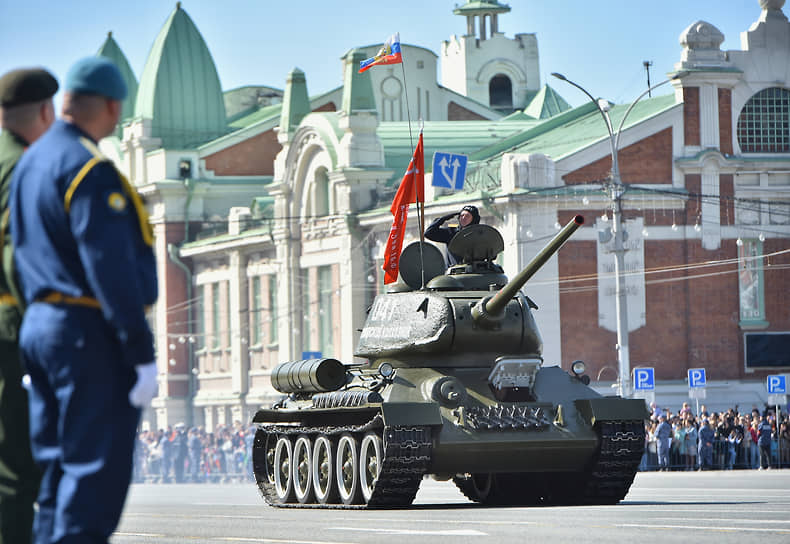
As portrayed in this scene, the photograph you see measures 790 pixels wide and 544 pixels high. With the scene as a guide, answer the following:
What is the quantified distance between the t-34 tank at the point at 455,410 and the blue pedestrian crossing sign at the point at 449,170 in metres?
24.0

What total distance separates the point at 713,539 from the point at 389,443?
565cm

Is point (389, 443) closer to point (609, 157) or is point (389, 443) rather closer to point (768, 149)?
point (609, 157)

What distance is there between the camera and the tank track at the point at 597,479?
56.6 ft

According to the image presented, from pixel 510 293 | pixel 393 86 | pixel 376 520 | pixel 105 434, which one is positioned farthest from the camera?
pixel 393 86

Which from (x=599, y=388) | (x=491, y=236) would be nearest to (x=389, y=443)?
(x=491, y=236)

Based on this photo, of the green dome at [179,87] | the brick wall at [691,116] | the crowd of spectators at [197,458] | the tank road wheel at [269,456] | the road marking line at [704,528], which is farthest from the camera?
the green dome at [179,87]

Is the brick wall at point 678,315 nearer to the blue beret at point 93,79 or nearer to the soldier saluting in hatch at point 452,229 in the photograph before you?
the soldier saluting in hatch at point 452,229

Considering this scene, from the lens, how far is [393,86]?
65312 mm

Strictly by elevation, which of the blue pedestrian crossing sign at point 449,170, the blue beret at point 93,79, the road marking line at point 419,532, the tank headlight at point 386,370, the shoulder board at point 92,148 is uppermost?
the blue pedestrian crossing sign at point 449,170

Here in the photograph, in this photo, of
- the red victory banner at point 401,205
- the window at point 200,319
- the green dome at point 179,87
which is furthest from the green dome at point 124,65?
the red victory banner at point 401,205

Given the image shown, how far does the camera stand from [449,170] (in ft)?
144

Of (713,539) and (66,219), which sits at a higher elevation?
(66,219)

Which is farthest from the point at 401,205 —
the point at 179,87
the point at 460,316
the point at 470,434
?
the point at 179,87

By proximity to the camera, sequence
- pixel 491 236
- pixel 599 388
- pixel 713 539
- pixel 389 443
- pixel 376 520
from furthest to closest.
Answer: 1. pixel 599 388
2. pixel 491 236
3. pixel 389 443
4. pixel 376 520
5. pixel 713 539
